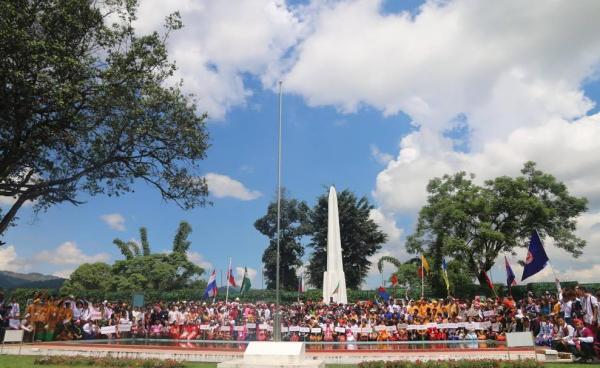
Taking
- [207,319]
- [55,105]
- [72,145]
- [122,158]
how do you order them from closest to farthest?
[55,105], [72,145], [122,158], [207,319]

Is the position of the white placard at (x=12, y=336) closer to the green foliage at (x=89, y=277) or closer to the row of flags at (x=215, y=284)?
the row of flags at (x=215, y=284)

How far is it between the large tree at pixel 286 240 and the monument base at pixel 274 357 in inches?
1786

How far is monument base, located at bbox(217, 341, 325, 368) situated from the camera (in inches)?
363

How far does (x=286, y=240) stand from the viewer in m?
56.0

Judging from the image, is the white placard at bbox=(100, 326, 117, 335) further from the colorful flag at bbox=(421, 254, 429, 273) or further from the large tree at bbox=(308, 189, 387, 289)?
the large tree at bbox=(308, 189, 387, 289)

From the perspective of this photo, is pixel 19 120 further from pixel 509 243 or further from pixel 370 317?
pixel 509 243

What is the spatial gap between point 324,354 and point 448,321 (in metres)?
8.51

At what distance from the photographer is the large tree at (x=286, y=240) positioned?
55.5 meters

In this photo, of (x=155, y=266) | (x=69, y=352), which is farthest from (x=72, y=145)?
(x=155, y=266)

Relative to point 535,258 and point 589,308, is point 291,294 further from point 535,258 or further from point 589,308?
point 589,308

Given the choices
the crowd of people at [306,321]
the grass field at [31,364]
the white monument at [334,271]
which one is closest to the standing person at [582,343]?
the grass field at [31,364]

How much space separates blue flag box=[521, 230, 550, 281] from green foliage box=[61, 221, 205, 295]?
1540 inches

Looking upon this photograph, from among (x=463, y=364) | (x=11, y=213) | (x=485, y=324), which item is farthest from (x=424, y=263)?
(x=11, y=213)

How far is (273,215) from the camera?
5703cm
